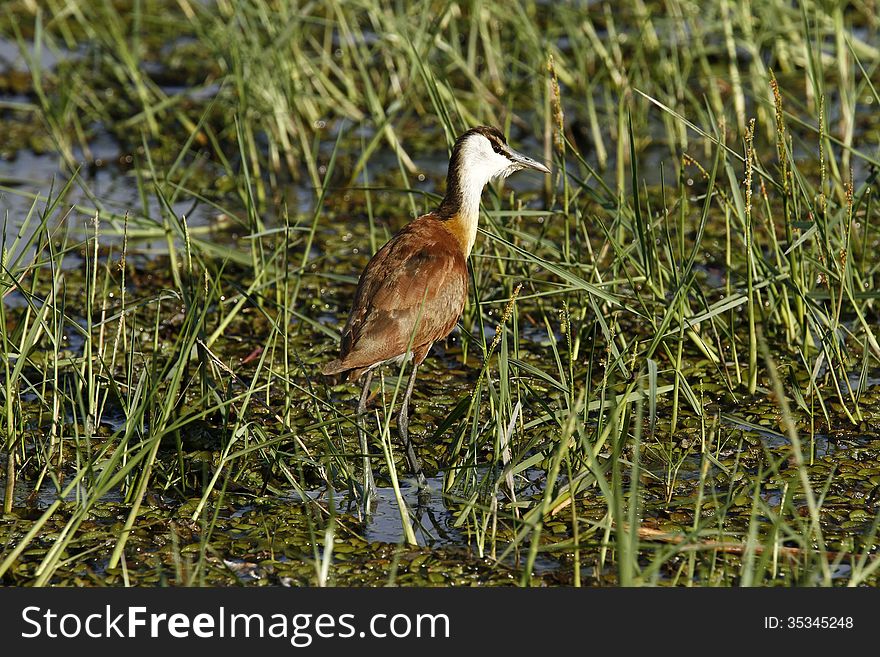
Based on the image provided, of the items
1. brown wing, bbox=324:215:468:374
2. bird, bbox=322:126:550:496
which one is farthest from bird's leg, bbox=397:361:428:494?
brown wing, bbox=324:215:468:374

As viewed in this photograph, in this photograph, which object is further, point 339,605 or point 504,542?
point 504,542

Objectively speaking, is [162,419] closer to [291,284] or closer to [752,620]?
[752,620]

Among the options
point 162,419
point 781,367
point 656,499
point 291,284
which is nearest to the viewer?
point 162,419

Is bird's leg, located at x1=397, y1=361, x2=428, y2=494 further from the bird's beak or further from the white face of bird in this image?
the bird's beak

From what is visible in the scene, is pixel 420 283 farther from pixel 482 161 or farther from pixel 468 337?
pixel 482 161

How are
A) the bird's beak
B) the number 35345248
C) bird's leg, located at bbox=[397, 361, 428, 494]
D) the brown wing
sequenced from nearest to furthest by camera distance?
the number 35345248 < bird's leg, located at bbox=[397, 361, 428, 494] < the brown wing < the bird's beak

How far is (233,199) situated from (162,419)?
11.8 ft

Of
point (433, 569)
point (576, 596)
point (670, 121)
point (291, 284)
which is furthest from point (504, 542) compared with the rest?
point (670, 121)

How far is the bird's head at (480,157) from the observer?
4.89m

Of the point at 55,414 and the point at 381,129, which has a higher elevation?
the point at 381,129

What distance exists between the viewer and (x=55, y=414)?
4.07 meters

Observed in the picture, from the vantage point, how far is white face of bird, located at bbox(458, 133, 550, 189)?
4887 millimetres

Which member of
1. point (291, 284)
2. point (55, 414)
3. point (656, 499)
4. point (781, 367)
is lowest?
point (656, 499)

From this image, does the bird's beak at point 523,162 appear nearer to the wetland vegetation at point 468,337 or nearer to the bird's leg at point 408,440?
the wetland vegetation at point 468,337
